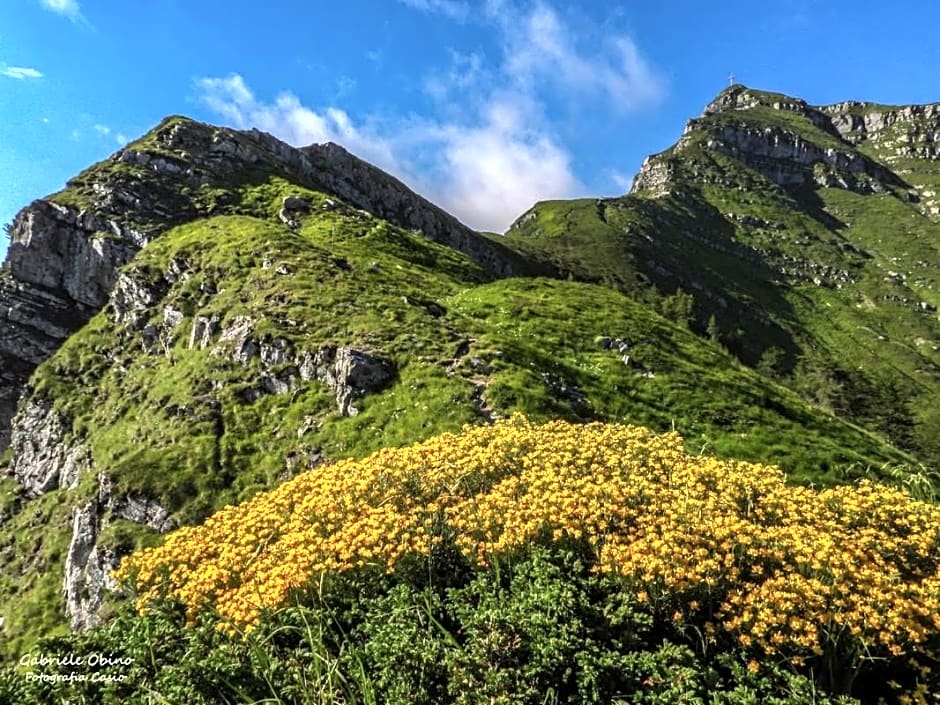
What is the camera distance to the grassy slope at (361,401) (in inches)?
1090

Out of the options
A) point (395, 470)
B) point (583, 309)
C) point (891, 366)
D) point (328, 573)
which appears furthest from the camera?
point (891, 366)

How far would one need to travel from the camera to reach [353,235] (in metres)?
63.9

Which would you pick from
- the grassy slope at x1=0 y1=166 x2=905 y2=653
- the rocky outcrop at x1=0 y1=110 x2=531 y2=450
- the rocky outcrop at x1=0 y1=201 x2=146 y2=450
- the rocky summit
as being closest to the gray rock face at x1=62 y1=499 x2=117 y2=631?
the rocky summit

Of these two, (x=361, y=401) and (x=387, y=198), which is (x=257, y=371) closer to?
(x=361, y=401)

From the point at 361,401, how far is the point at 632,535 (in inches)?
828

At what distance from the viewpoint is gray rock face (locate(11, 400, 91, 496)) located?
42.8 meters

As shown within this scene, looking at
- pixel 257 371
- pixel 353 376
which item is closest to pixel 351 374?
pixel 353 376

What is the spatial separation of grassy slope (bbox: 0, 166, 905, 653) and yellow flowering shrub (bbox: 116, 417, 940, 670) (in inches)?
464

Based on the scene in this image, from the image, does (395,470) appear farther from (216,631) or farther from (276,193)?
(276,193)

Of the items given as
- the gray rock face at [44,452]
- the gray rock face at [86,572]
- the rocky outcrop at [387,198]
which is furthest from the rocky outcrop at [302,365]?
the rocky outcrop at [387,198]

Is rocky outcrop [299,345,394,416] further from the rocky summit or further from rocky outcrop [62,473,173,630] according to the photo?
rocky outcrop [62,473,173,630]

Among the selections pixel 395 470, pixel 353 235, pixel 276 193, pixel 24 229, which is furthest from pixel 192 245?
pixel 395 470

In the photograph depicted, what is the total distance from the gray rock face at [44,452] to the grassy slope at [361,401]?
1506 mm

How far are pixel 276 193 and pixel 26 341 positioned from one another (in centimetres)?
3641
